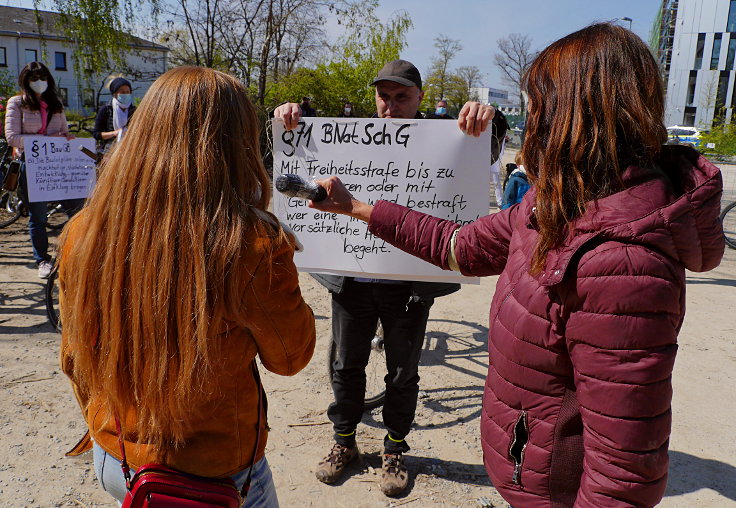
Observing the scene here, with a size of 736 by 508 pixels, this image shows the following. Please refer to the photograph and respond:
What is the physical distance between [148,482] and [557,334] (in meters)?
1.06

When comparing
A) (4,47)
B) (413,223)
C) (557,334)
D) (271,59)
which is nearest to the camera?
(557,334)

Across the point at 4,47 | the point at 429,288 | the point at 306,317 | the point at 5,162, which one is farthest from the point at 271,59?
the point at 4,47

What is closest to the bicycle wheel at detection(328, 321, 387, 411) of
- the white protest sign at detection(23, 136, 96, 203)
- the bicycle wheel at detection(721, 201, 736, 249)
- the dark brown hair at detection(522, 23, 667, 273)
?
the dark brown hair at detection(522, 23, 667, 273)

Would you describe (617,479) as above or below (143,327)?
below

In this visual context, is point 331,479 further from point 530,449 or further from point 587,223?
point 587,223

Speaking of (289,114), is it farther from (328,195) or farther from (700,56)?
(700,56)

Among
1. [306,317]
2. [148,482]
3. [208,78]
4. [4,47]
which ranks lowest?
[148,482]

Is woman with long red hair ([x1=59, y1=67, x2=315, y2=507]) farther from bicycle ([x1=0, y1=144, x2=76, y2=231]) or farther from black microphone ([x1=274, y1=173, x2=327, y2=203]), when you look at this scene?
bicycle ([x1=0, y1=144, x2=76, y2=231])

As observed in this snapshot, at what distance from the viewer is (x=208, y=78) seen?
4.54 feet

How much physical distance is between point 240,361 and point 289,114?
155 centimetres

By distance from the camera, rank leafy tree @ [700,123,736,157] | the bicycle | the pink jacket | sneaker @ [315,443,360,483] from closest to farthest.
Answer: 1. sneaker @ [315,443,360,483]
2. the pink jacket
3. the bicycle
4. leafy tree @ [700,123,736,157]

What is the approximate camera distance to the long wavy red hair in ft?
4.26

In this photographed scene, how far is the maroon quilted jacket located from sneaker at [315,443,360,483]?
1641 millimetres

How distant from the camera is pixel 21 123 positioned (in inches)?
227
